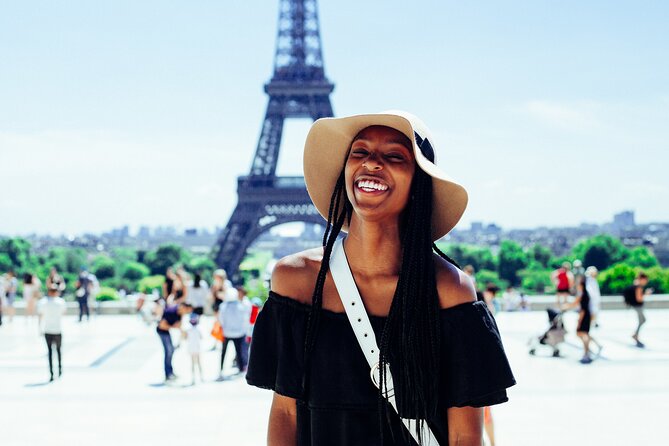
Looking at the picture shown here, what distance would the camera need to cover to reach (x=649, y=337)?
1274 cm

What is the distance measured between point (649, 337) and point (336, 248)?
12.1 meters

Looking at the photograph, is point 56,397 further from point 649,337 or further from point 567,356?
point 649,337

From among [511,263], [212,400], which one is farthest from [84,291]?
[511,263]

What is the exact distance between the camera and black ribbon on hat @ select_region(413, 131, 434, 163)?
196 centimetres

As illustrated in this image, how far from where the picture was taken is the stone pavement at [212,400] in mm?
6703

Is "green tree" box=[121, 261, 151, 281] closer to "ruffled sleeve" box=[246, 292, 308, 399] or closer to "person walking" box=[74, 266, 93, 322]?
"person walking" box=[74, 266, 93, 322]

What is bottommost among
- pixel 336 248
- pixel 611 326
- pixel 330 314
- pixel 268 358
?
pixel 611 326

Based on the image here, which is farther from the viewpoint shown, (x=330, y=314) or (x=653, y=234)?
(x=653, y=234)

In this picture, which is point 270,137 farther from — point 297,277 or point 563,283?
point 297,277

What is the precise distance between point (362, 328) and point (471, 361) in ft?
0.92

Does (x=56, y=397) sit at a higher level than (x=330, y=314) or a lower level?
lower

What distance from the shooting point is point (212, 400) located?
8188mm

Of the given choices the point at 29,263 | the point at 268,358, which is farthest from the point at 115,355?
the point at 29,263

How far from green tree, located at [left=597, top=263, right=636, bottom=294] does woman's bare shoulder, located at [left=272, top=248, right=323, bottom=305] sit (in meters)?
21.8
